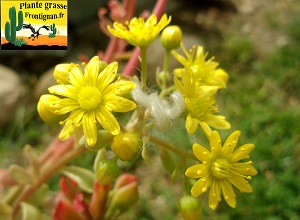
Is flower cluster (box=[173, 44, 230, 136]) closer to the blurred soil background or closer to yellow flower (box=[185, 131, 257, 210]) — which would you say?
yellow flower (box=[185, 131, 257, 210])

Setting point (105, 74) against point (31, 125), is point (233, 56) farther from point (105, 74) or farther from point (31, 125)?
point (105, 74)

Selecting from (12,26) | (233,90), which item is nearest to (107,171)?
(12,26)

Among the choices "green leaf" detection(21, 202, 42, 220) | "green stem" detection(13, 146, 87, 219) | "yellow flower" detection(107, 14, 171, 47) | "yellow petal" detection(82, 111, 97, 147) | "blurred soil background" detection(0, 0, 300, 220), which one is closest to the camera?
"yellow petal" detection(82, 111, 97, 147)

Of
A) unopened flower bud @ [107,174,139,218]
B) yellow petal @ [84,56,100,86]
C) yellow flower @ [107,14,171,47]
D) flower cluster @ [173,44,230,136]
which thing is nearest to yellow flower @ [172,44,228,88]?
flower cluster @ [173,44,230,136]

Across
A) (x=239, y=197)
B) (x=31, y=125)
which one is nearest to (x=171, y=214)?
(x=239, y=197)

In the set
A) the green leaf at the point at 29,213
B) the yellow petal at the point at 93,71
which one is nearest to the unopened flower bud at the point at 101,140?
the yellow petal at the point at 93,71
